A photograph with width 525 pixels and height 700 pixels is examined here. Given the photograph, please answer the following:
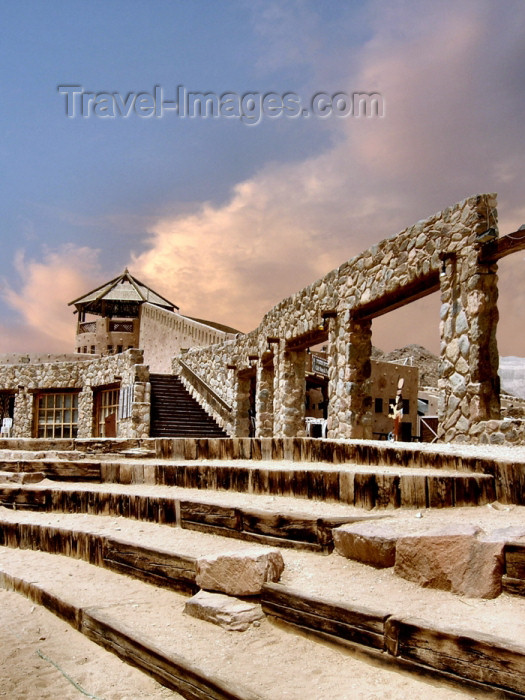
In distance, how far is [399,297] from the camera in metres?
9.62

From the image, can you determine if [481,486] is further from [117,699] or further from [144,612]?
[117,699]

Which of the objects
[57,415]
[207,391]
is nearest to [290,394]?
[207,391]

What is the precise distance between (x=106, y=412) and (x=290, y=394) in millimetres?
9924

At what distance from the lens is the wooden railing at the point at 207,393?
54.9 ft

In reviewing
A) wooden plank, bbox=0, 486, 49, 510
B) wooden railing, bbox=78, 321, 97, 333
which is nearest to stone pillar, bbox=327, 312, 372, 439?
wooden plank, bbox=0, 486, 49, 510

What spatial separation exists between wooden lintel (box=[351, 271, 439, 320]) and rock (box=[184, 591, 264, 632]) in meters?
6.35

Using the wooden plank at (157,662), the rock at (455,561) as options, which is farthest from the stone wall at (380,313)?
the wooden plank at (157,662)

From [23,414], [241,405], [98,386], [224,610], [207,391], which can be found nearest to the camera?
[224,610]

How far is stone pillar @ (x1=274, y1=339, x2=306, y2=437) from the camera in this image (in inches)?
513

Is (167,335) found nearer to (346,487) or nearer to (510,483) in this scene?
(346,487)

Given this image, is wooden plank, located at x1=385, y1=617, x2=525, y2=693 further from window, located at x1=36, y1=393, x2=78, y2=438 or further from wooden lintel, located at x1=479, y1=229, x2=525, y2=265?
window, located at x1=36, y1=393, x2=78, y2=438

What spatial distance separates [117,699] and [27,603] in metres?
1.54

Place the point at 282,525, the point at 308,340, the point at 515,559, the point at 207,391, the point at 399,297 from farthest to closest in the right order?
the point at 207,391, the point at 308,340, the point at 399,297, the point at 282,525, the point at 515,559

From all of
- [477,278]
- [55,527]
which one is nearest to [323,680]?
[55,527]
